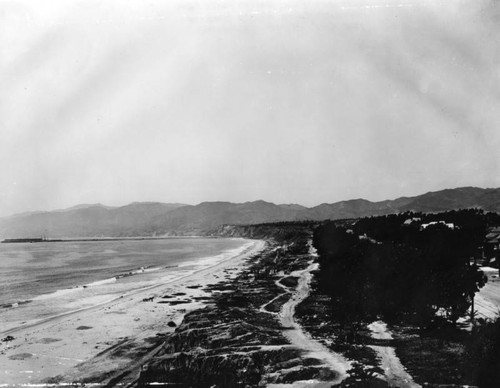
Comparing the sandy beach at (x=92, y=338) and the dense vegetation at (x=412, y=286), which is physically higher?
the dense vegetation at (x=412, y=286)

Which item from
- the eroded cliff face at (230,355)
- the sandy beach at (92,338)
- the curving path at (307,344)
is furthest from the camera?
the sandy beach at (92,338)

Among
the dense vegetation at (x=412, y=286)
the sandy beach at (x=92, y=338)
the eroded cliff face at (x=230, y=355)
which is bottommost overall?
the sandy beach at (x=92, y=338)

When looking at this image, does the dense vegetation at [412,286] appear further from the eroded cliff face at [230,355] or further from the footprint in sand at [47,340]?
the footprint in sand at [47,340]

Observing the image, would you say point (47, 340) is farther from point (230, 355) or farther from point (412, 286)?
point (412, 286)

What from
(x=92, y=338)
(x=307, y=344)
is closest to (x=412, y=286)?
(x=307, y=344)

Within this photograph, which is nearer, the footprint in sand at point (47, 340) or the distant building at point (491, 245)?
the footprint in sand at point (47, 340)

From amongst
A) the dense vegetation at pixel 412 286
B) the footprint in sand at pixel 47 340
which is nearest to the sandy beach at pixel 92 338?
the footprint in sand at pixel 47 340

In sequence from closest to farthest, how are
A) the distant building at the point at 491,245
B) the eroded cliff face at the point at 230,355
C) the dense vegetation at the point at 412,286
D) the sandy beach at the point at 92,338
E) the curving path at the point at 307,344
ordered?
the curving path at the point at 307,344 < the eroded cliff face at the point at 230,355 < the sandy beach at the point at 92,338 < the dense vegetation at the point at 412,286 < the distant building at the point at 491,245

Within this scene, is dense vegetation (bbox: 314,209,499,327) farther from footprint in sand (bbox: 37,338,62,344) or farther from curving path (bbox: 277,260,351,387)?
footprint in sand (bbox: 37,338,62,344)
